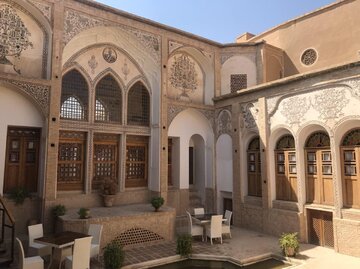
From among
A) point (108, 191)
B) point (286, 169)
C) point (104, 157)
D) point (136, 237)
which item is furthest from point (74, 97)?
point (286, 169)

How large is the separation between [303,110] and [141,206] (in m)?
5.78

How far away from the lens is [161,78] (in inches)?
414

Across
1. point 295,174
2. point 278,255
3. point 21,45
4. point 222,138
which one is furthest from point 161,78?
point 278,255

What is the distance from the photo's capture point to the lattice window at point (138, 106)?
10.7 metres

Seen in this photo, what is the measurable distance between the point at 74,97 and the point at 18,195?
130 inches

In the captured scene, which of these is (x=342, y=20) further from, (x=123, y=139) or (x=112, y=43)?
(x=123, y=139)

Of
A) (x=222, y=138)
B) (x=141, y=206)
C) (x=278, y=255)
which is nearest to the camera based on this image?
(x=278, y=255)

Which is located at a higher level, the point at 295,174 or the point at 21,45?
the point at 21,45

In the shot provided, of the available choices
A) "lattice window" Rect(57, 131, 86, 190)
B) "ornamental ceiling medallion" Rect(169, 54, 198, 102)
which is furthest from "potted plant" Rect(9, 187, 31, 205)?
"ornamental ceiling medallion" Rect(169, 54, 198, 102)

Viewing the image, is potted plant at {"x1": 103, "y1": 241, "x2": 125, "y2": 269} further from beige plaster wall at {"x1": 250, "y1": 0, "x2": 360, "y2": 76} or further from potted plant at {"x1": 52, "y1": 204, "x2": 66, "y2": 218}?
beige plaster wall at {"x1": 250, "y1": 0, "x2": 360, "y2": 76}

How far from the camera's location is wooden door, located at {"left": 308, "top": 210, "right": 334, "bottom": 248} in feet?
26.7

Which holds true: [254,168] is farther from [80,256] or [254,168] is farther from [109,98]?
[80,256]

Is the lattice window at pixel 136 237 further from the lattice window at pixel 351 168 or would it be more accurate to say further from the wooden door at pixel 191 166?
the lattice window at pixel 351 168

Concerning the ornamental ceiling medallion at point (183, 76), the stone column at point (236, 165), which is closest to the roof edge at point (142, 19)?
the ornamental ceiling medallion at point (183, 76)
